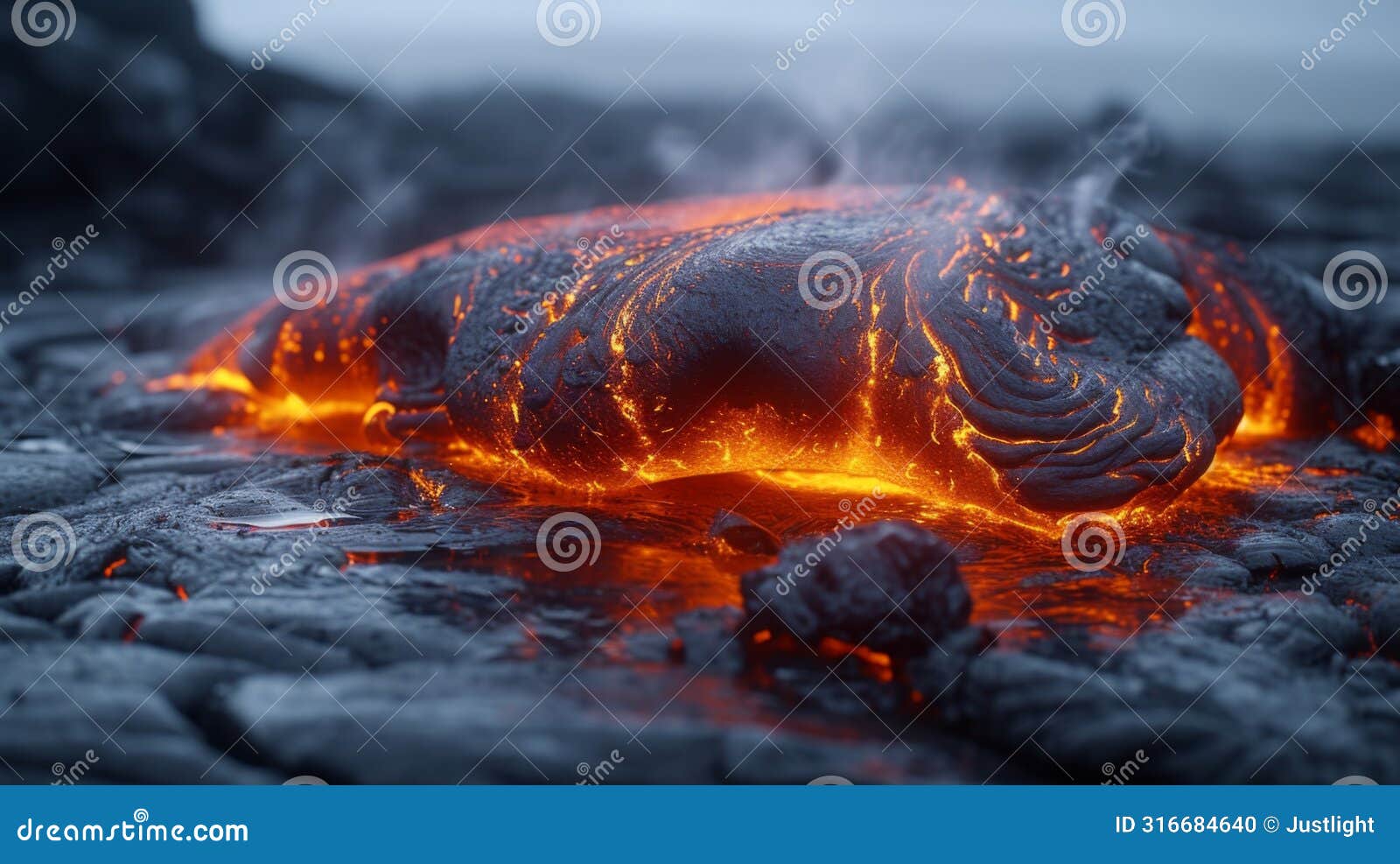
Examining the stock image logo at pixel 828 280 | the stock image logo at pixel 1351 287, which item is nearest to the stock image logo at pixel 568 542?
the stock image logo at pixel 828 280

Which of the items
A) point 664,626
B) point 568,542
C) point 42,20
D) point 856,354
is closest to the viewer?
point 664,626

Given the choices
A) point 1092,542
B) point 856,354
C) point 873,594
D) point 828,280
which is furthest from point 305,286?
point 1092,542

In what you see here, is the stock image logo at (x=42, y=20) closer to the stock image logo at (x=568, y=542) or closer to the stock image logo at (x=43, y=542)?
the stock image logo at (x=43, y=542)

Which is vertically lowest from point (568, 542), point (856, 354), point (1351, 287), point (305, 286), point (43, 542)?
point (568, 542)

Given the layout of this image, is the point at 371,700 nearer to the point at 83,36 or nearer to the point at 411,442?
the point at 411,442

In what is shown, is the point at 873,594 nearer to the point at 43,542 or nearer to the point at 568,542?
the point at 568,542
